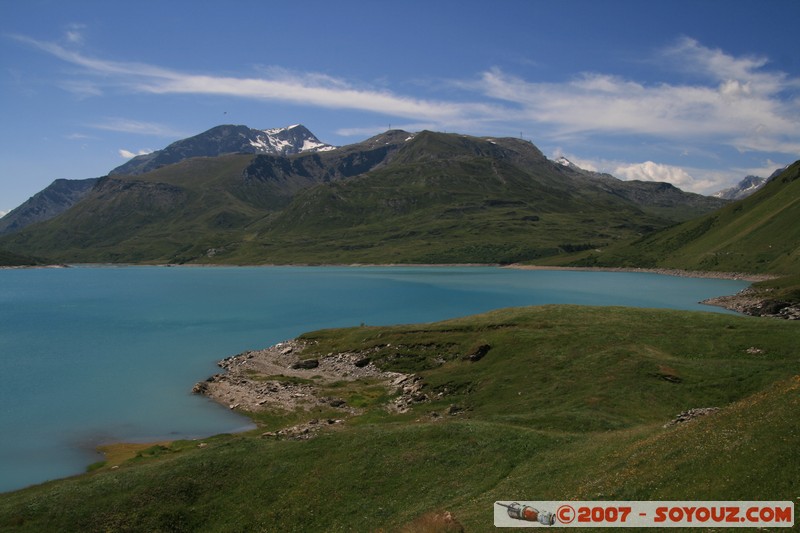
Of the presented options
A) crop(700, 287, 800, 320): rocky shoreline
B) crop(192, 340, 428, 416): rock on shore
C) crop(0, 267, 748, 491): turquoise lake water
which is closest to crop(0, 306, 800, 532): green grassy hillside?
crop(192, 340, 428, 416): rock on shore

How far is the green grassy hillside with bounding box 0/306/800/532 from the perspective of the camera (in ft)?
84.7

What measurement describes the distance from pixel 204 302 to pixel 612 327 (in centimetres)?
15620

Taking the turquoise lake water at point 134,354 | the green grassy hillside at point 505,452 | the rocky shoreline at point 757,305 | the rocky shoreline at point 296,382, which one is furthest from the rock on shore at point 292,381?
the rocky shoreline at point 757,305

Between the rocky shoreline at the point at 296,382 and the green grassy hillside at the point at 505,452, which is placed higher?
the green grassy hillside at the point at 505,452

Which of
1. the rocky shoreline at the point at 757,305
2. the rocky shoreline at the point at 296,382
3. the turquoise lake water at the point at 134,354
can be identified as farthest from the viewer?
the rocky shoreline at the point at 757,305

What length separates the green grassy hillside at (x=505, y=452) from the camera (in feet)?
84.7

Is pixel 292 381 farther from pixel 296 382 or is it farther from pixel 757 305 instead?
pixel 757 305

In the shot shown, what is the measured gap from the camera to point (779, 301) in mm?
129375

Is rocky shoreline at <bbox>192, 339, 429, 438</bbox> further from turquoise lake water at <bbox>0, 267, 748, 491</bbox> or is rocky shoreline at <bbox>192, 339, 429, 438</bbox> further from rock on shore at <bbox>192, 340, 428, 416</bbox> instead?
turquoise lake water at <bbox>0, 267, 748, 491</bbox>

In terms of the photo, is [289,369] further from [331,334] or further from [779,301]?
[779,301]

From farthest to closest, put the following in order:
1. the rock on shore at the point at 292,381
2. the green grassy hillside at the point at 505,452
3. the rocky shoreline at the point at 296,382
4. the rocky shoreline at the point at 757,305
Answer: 1. the rocky shoreline at the point at 757,305
2. the rock on shore at the point at 292,381
3. the rocky shoreline at the point at 296,382
4. the green grassy hillside at the point at 505,452

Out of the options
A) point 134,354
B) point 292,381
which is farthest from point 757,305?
point 134,354

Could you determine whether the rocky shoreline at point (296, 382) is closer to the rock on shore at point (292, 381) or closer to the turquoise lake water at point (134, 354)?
the rock on shore at point (292, 381)

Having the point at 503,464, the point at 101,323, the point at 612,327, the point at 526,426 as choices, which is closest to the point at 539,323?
the point at 612,327
